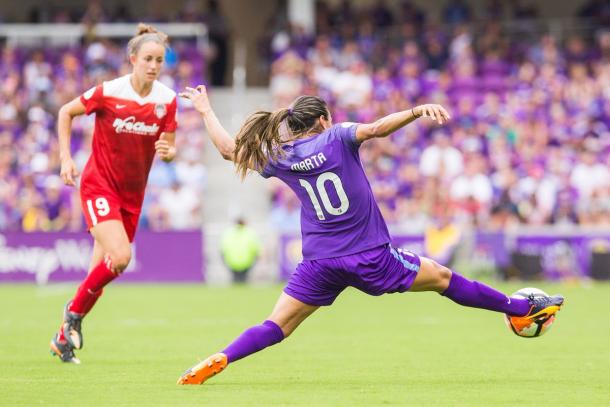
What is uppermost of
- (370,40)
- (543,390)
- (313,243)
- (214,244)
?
(370,40)

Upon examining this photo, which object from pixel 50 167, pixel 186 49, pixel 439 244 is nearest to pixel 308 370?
pixel 439 244

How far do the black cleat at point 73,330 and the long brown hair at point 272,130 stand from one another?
241cm

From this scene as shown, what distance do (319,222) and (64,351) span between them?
2.80 m

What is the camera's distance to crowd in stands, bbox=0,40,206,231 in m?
23.6

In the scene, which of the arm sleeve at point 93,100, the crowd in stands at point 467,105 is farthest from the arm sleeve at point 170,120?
the crowd in stands at point 467,105

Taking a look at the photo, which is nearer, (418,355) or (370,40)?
(418,355)

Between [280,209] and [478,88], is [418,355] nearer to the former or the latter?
[280,209]

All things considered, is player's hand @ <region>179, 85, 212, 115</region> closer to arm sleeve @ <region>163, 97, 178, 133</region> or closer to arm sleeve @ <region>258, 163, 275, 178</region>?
arm sleeve @ <region>258, 163, 275, 178</region>

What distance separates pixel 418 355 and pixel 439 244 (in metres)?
11.5

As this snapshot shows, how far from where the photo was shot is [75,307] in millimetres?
9719

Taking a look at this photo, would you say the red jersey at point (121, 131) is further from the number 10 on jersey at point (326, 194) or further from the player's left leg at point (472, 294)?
the player's left leg at point (472, 294)

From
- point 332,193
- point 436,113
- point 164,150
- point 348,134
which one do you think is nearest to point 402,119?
point 436,113

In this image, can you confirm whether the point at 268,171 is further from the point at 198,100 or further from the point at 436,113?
the point at 436,113

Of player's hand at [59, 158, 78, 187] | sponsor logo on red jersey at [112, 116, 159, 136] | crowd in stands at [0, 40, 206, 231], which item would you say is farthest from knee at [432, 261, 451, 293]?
crowd in stands at [0, 40, 206, 231]
